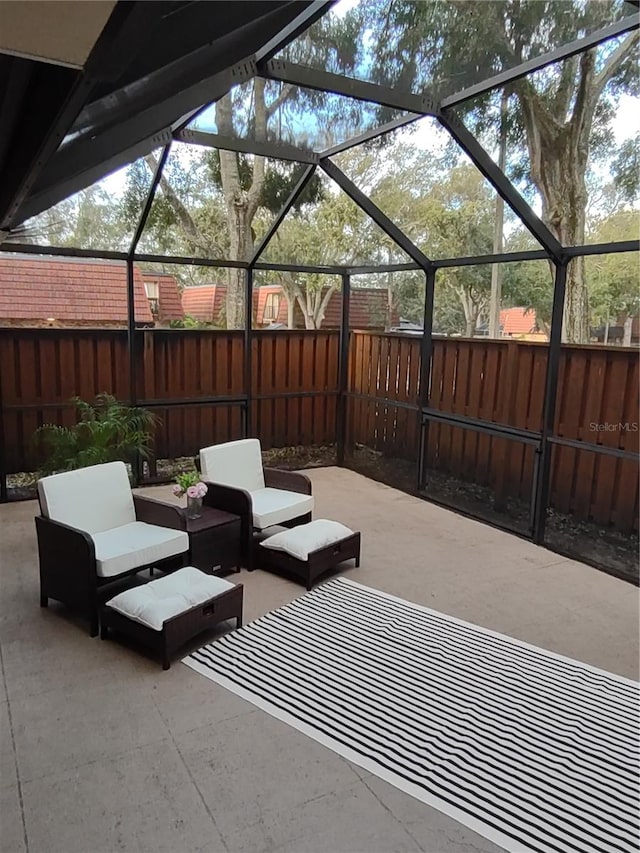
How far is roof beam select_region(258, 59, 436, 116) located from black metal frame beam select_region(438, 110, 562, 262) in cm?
20

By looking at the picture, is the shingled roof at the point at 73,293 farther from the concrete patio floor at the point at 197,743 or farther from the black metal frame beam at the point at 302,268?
the concrete patio floor at the point at 197,743

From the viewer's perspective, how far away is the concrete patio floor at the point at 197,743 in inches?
87.3

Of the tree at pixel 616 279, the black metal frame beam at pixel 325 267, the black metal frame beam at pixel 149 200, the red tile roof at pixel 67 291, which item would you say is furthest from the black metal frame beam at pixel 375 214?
the red tile roof at pixel 67 291

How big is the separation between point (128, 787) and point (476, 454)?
185 inches

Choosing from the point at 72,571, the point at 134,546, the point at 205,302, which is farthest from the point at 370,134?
the point at 72,571

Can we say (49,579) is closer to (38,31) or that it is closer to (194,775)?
(194,775)

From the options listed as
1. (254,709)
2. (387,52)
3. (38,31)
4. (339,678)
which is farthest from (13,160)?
(339,678)

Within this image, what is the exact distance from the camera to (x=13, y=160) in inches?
88.0

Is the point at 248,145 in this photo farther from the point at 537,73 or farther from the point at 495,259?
the point at 537,73

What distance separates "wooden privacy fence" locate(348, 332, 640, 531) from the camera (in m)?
4.92

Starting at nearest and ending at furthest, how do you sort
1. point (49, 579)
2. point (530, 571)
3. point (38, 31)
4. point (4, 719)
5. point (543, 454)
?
point (38, 31), point (4, 719), point (49, 579), point (530, 571), point (543, 454)

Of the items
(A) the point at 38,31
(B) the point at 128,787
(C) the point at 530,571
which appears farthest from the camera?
(C) the point at 530,571

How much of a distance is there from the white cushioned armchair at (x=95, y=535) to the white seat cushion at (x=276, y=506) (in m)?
0.77

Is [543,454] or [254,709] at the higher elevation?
[543,454]
